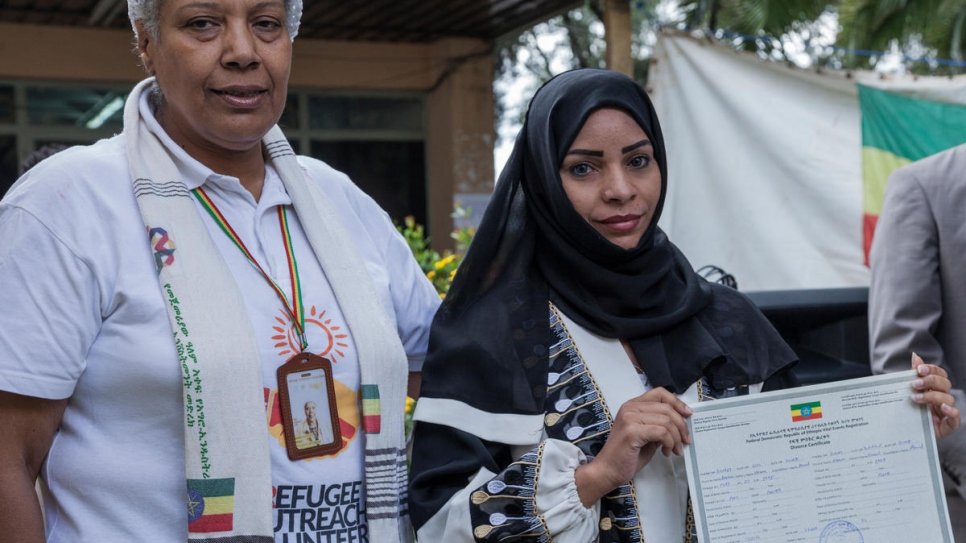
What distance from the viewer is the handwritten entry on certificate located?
2.10m

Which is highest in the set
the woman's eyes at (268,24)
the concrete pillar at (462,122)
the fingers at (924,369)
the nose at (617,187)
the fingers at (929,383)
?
the concrete pillar at (462,122)

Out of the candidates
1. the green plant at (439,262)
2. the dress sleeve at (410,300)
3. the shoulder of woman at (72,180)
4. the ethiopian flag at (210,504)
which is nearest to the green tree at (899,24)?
the green plant at (439,262)

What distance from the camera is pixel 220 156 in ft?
7.12

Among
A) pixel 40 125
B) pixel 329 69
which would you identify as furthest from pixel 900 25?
pixel 40 125

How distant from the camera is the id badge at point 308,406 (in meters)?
2.01

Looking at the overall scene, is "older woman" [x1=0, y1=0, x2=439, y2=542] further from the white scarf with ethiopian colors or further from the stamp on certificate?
the stamp on certificate

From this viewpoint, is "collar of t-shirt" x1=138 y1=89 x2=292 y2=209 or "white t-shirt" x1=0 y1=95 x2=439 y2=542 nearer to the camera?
"white t-shirt" x1=0 y1=95 x2=439 y2=542

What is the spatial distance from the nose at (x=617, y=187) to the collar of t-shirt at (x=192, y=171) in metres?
0.65

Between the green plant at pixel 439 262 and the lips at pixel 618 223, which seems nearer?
the lips at pixel 618 223

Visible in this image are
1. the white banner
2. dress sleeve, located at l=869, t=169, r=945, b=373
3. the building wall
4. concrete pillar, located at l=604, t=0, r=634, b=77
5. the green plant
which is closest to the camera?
dress sleeve, located at l=869, t=169, r=945, b=373

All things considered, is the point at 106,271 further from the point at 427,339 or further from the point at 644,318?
the point at 644,318

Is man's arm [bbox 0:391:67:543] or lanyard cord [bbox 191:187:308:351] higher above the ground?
lanyard cord [bbox 191:187:308:351]

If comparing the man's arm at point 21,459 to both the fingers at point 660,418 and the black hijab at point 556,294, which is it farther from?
the fingers at point 660,418

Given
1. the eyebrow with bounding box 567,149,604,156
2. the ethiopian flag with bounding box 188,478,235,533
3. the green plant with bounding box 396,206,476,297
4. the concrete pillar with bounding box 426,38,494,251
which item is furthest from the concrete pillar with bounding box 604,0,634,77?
the concrete pillar with bounding box 426,38,494,251
